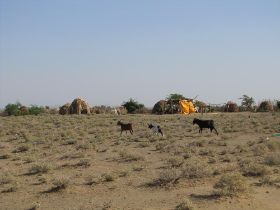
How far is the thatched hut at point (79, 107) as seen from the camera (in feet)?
192

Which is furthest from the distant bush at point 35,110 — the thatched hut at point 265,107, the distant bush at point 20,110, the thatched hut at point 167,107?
the thatched hut at point 265,107

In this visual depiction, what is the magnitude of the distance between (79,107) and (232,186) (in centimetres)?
4805

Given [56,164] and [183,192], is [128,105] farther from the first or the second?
[183,192]

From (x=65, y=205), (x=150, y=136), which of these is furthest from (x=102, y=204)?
(x=150, y=136)

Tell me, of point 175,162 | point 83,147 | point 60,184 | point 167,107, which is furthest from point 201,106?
point 60,184

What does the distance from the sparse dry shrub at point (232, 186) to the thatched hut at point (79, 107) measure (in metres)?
47.4

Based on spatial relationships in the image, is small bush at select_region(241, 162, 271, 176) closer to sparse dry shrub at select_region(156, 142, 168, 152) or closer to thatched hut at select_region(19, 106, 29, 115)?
sparse dry shrub at select_region(156, 142, 168, 152)

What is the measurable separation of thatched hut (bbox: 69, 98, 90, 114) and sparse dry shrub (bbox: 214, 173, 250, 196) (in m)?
47.4

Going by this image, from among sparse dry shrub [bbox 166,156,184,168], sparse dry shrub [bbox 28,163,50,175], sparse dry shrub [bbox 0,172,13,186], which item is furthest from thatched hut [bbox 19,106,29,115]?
sparse dry shrub [bbox 0,172,13,186]

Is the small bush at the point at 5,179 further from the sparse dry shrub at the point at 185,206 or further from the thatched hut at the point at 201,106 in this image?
the thatched hut at the point at 201,106

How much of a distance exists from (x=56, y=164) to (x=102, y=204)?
6.13 m

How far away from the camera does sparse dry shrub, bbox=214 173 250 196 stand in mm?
11281

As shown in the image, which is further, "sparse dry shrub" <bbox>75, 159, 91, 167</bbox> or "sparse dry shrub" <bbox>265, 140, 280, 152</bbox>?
"sparse dry shrub" <bbox>265, 140, 280, 152</bbox>

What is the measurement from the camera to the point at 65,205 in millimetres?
11344
